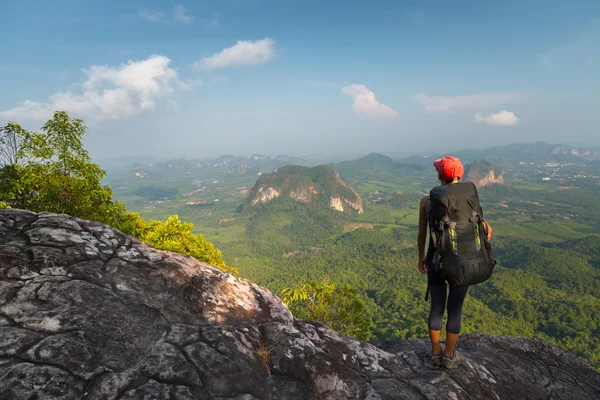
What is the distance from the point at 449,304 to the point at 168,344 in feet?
13.5

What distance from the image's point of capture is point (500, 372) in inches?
218

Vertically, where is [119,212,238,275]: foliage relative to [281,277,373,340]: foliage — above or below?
above

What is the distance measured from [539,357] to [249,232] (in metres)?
165

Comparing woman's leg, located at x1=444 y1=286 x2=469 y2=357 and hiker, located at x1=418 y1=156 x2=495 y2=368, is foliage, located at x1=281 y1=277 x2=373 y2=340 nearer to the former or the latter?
woman's leg, located at x1=444 y1=286 x2=469 y2=357

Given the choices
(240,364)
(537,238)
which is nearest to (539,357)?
(240,364)

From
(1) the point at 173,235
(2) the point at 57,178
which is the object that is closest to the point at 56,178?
(2) the point at 57,178

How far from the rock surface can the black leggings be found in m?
0.88

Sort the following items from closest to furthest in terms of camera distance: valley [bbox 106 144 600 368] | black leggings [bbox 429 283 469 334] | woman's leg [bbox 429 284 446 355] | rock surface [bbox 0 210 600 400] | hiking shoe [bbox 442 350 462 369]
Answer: rock surface [bbox 0 210 600 400]
black leggings [bbox 429 283 469 334]
woman's leg [bbox 429 284 446 355]
hiking shoe [bbox 442 350 462 369]
valley [bbox 106 144 600 368]

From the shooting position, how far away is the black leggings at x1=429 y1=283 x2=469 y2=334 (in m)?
4.23

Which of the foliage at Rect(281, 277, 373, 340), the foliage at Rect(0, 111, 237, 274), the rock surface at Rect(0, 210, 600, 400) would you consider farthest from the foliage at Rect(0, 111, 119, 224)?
the foliage at Rect(281, 277, 373, 340)

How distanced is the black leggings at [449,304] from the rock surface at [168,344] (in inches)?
34.5

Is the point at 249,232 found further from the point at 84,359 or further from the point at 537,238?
the point at 84,359

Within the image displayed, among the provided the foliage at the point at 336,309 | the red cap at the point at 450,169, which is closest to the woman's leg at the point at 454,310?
the red cap at the point at 450,169

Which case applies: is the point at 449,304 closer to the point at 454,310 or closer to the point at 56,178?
the point at 454,310
